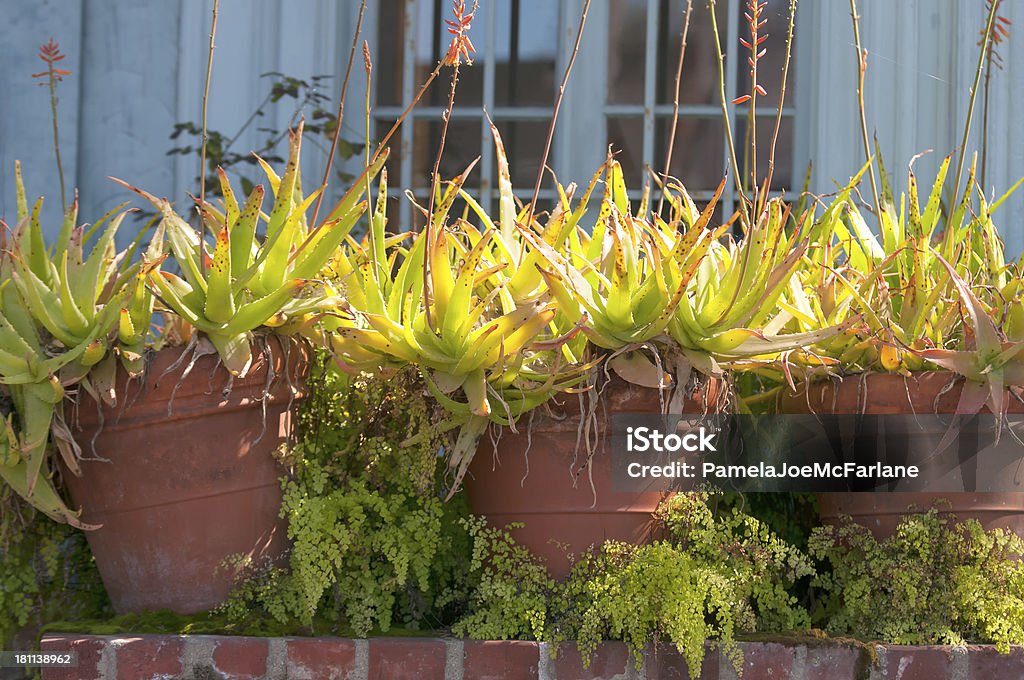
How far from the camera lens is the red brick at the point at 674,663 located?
1613 mm

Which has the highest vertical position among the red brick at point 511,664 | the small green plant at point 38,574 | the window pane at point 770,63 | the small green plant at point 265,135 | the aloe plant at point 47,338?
the window pane at point 770,63

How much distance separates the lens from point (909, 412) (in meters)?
1.70

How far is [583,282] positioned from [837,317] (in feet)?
1.46

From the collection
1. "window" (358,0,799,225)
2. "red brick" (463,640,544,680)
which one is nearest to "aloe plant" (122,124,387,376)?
"red brick" (463,640,544,680)

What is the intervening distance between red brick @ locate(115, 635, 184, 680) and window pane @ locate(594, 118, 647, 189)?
2050 mm

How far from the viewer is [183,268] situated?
1.62 metres

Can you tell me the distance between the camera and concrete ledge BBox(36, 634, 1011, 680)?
1.59 m

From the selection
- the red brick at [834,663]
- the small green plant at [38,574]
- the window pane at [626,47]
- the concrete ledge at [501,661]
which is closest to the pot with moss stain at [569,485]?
the concrete ledge at [501,661]

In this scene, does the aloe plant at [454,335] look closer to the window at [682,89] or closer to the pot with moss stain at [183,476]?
the pot with moss stain at [183,476]

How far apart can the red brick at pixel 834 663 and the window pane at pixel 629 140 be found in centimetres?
187

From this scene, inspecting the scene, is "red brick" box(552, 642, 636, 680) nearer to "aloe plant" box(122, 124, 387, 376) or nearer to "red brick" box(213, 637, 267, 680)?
"red brick" box(213, 637, 267, 680)

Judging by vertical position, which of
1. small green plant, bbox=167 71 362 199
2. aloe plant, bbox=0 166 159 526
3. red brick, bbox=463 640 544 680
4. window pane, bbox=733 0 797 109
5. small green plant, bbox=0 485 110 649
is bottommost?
red brick, bbox=463 640 544 680

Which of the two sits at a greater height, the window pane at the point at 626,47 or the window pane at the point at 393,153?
the window pane at the point at 626,47

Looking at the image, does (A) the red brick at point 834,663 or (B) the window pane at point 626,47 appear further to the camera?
(B) the window pane at point 626,47
